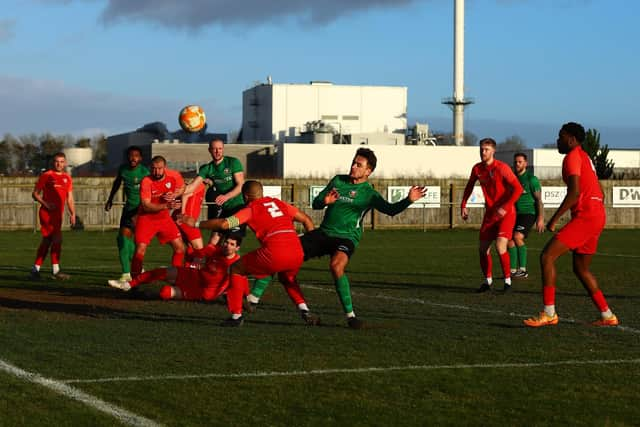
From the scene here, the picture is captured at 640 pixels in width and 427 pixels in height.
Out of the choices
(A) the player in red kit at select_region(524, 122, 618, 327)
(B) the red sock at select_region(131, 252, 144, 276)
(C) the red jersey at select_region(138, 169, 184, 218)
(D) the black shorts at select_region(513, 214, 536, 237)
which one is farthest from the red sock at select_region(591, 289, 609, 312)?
(D) the black shorts at select_region(513, 214, 536, 237)

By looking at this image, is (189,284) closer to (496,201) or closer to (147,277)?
(147,277)

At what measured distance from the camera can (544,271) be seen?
11.1 m

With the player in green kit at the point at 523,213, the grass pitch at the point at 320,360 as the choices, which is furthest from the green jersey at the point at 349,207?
the player in green kit at the point at 523,213

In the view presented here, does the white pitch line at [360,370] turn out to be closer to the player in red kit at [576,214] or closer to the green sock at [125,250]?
the player in red kit at [576,214]

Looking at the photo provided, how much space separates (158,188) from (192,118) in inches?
1273

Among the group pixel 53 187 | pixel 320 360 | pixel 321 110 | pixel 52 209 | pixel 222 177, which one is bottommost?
pixel 320 360

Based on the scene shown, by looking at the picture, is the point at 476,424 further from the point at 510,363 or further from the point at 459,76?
the point at 459,76

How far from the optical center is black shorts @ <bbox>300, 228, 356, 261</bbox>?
11297 millimetres

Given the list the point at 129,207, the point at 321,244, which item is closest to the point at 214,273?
the point at 321,244

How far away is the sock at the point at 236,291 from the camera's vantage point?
421 inches

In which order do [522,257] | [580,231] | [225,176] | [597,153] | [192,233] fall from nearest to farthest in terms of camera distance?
[580,231]
[225,176]
[192,233]
[522,257]
[597,153]

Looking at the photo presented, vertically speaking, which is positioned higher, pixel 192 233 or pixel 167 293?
pixel 192 233

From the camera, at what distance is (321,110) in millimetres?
90812

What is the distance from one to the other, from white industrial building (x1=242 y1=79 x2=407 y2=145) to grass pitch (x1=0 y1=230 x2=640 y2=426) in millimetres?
73025
